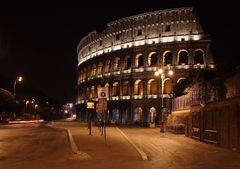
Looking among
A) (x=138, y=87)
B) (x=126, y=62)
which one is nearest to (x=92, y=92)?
(x=126, y=62)

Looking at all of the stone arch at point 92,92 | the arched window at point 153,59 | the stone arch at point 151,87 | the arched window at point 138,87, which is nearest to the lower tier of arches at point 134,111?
the stone arch at point 151,87

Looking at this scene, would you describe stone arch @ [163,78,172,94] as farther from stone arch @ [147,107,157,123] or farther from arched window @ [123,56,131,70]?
arched window @ [123,56,131,70]

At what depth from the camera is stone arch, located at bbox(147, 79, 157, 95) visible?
214ft

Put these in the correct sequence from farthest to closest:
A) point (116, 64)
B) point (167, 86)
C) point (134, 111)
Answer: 1. point (116, 64)
2. point (134, 111)
3. point (167, 86)

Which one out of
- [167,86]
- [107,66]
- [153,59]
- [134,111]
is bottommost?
[134,111]

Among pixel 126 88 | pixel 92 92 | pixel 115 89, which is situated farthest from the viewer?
pixel 92 92

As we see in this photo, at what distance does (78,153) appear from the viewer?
14.3m

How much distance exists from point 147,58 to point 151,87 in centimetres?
523

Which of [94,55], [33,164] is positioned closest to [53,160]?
[33,164]

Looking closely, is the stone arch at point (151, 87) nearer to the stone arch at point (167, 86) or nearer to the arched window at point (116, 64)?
the stone arch at point (167, 86)

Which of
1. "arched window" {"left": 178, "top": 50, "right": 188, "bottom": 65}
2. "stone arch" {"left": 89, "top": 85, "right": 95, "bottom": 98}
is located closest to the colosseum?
"arched window" {"left": 178, "top": 50, "right": 188, "bottom": 65}

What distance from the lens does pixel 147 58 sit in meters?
65.7

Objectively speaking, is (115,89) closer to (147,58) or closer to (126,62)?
(126,62)

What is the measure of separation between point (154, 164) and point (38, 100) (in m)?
119
